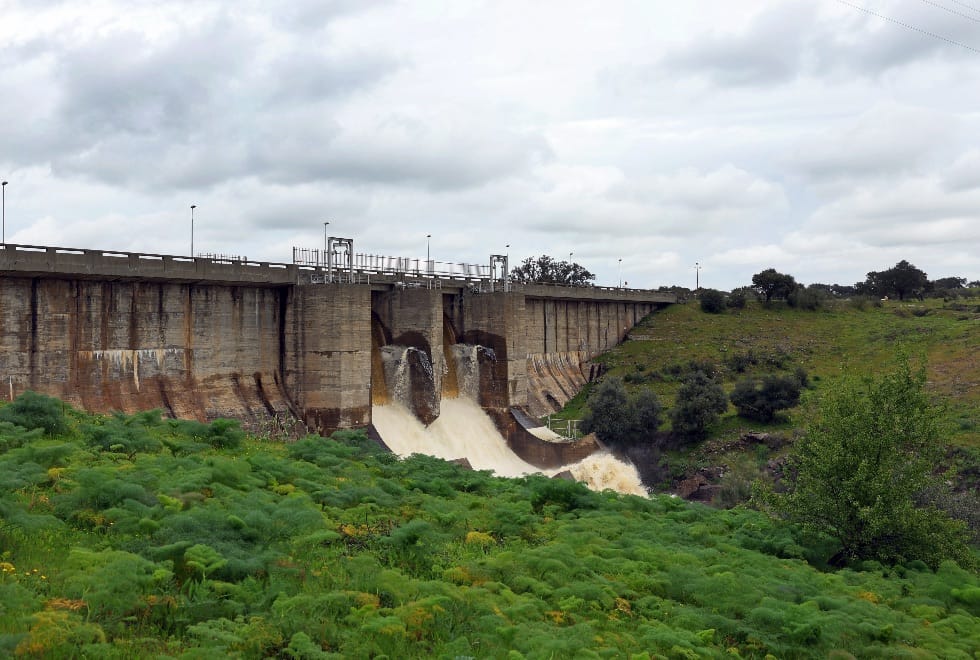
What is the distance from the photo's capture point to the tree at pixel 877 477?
807 inches

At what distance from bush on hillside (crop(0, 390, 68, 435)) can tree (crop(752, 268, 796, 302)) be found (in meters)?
80.5

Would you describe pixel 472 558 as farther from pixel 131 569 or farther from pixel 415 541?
pixel 131 569

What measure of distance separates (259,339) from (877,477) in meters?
30.3

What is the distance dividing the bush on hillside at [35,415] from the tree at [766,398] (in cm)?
4586

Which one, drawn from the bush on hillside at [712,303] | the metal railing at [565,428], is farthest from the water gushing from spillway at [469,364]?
the bush on hillside at [712,303]

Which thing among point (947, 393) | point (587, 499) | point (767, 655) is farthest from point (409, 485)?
point (947, 393)

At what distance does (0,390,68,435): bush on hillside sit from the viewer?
1979 centimetres

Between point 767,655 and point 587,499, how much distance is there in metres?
9.61

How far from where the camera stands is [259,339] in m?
42.1

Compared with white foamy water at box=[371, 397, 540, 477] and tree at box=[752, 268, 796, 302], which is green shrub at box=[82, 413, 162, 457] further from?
→ tree at box=[752, 268, 796, 302]

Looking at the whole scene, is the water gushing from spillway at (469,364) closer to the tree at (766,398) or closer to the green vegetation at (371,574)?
the tree at (766,398)

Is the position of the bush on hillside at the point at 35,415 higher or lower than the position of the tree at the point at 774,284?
lower

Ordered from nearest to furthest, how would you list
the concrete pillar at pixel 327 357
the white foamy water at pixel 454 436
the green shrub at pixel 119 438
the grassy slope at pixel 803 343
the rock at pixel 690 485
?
the green shrub at pixel 119 438, the concrete pillar at pixel 327 357, the white foamy water at pixel 454 436, the rock at pixel 690 485, the grassy slope at pixel 803 343

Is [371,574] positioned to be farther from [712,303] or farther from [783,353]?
[712,303]
